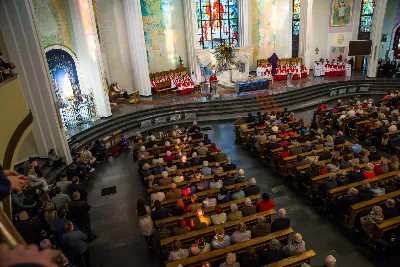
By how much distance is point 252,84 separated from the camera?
17.4 meters

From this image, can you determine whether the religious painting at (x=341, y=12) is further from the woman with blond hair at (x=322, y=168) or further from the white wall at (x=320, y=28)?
the woman with blond hair at (x=322, y=168)

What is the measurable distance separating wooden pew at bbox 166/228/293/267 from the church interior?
30mm

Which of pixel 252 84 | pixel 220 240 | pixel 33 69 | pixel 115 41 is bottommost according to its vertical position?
pixel 220 240

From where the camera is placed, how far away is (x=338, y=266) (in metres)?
5.84

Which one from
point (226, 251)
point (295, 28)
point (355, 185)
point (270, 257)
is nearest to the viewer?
point (270, 257)

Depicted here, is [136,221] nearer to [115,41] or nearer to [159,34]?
[115,41]

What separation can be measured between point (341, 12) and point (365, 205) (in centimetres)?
1919

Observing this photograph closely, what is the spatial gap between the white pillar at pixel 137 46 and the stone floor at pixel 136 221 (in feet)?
25.8

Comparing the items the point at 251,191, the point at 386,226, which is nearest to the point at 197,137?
the point at 251,191

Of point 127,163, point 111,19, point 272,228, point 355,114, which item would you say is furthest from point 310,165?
point 111,19

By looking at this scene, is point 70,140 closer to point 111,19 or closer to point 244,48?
point 111,19

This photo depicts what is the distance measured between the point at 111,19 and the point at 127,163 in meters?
10.1

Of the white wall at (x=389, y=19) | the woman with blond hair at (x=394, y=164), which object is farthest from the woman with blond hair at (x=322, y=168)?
the white wall at (x=389, y=19)

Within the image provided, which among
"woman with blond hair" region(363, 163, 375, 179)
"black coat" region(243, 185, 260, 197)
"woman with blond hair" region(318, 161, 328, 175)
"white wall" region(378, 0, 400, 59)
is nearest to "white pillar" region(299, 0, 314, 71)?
"white wall" region(378, 0, 400, 59)
